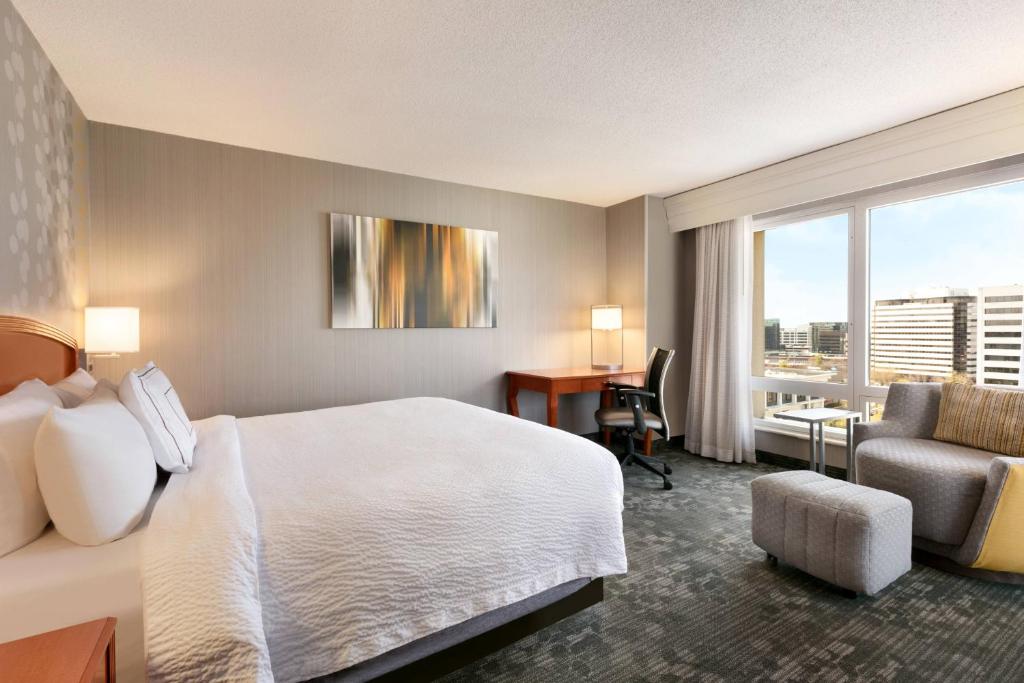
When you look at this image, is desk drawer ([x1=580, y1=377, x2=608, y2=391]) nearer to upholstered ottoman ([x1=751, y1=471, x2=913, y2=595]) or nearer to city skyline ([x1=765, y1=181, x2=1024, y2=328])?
city skyline ([x1=765, y1=181, x2=1024, y2=328])

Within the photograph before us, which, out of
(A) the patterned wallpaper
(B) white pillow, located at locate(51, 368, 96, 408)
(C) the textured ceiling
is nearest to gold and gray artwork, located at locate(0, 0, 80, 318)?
(A) the patterned wallpaper

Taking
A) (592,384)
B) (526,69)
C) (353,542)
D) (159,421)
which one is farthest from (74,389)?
(592,384)

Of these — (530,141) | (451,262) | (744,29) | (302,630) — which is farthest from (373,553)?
(451,262)

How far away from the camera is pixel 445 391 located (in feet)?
14.3

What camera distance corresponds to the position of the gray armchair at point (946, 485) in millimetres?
2193

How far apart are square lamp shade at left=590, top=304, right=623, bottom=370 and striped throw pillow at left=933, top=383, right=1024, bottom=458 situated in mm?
2440

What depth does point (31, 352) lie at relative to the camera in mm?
2086

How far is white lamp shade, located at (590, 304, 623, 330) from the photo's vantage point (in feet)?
15.8

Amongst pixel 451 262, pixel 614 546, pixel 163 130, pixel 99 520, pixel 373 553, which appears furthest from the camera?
pixel 451 262

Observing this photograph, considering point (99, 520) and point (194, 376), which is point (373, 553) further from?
point (194, 376)

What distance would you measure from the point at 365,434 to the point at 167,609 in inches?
50.0

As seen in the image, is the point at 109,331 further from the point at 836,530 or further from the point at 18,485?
the point at 836,530

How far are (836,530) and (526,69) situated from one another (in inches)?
103

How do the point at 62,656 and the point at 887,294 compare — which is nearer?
the point at 62,656
